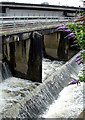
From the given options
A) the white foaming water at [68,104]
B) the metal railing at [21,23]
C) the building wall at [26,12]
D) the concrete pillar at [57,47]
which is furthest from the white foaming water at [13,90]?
the building wall at [26,12]

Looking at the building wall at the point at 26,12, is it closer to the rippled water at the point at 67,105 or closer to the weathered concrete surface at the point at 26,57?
the weathered concrete surface at the point at 26,57

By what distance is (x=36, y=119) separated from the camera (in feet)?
27.2

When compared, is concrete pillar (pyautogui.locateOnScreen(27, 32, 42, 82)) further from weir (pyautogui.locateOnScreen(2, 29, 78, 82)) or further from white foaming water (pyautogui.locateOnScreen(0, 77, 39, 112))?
white foaming water (pyautogui.locateOnScreen(0, 77, 39, 112))

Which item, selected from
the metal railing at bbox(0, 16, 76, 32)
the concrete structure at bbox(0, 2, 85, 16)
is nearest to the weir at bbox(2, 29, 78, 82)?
the metal railing at bbox(0, 16, 76, 32)

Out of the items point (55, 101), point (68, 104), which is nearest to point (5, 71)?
point (55, 101)

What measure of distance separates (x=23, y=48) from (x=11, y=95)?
3579 mm

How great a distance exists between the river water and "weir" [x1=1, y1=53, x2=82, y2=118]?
296mm

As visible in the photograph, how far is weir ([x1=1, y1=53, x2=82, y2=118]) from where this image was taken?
7.73 metres

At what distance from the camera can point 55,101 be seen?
990cm

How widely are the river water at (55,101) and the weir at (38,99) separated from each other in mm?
296

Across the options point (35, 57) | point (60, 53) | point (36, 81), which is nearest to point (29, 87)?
point (36, 81)

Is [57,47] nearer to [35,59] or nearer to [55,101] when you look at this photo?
[35,59]

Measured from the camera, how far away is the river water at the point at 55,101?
8891mm

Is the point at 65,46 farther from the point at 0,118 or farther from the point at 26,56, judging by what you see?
the point at 0,118
